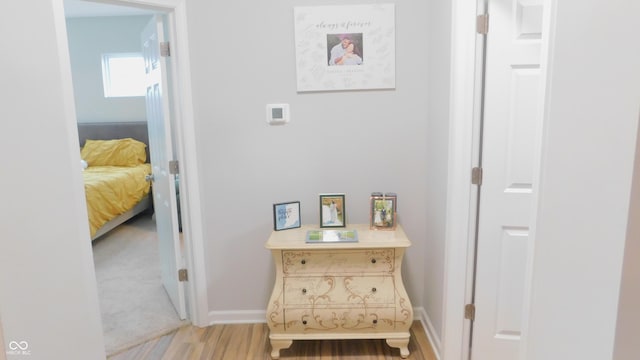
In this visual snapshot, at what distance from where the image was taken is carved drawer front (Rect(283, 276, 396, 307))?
2.14 metres

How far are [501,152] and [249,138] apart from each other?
144cm

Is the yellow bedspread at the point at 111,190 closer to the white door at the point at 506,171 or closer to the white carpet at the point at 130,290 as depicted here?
the white carpet at the point at 130,290

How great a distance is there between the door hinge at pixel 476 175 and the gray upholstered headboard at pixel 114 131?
16.2ft

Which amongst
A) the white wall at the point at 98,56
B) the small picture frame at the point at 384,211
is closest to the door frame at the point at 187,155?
the small picture frame at the point at 384,211

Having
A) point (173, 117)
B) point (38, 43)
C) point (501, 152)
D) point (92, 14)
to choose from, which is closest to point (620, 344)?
point (501, 152)

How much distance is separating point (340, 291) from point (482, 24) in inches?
60.3

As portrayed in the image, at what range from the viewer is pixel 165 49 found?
90.9 inches

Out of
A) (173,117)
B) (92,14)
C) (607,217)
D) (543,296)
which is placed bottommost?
(543,296)

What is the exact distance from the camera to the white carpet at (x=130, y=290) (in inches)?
99.6

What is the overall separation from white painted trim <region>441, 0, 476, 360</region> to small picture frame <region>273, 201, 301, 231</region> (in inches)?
35.3

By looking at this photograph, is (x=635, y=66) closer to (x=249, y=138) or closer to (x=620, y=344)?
(x=620, y=344)

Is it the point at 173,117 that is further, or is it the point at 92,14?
the point at 92,14

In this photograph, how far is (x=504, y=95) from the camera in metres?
1.81

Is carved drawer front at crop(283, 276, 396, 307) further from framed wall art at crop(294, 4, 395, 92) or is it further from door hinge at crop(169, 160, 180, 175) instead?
framed wall art at crop(294, 4, 395, 92)
